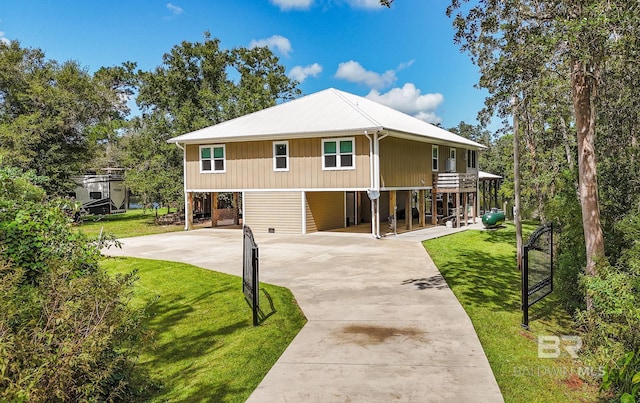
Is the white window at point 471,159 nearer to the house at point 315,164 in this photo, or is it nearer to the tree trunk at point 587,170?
the house at point 315,164

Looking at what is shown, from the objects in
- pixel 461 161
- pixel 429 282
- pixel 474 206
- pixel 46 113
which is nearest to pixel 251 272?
pixel 429 282

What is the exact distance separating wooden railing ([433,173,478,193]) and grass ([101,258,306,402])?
14820mm

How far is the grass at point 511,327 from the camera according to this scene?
14.4 feet

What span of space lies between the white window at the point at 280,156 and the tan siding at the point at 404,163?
444 centimetres

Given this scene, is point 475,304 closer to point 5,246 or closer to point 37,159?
point 5,246

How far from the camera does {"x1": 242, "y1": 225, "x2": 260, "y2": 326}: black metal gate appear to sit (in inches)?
250

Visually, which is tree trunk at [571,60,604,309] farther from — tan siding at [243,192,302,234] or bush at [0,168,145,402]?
tan siding at [243,192,302,234]

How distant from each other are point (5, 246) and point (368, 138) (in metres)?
14.5

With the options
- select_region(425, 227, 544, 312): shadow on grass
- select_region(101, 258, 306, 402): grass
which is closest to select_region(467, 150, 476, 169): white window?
select_region(425, 227, 544, 312): shadow on grass

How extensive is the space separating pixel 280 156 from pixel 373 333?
14.3 meters

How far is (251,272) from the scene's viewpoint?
276 inches

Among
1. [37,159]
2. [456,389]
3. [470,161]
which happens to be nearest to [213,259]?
[456,389]

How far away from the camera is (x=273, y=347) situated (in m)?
5.62

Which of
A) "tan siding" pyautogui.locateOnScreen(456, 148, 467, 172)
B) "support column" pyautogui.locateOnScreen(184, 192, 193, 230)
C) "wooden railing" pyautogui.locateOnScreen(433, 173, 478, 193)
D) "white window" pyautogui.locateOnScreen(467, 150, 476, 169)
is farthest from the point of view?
"white window" pyautogui.locateOnScreen(467, 150, 476, 169)
